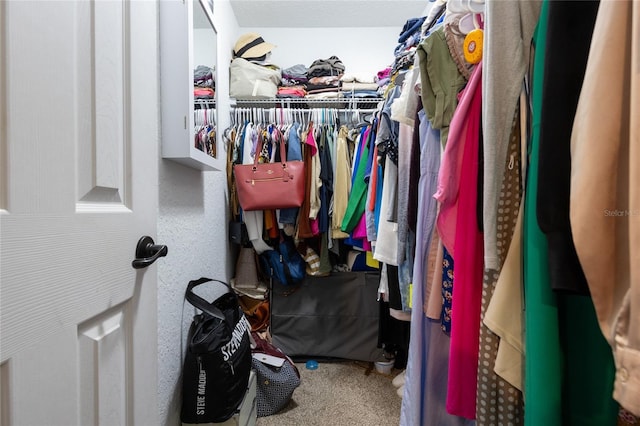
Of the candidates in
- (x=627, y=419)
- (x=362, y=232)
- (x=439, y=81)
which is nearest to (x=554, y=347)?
(x=627, y=419)

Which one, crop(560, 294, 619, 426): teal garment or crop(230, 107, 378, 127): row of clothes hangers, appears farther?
crop(230, 107, 378, 127): row of clothes hangers

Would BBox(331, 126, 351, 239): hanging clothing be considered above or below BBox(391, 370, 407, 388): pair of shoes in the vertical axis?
above

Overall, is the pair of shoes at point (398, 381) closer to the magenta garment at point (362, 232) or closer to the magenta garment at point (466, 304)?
the magenta garment at point (362, 232)

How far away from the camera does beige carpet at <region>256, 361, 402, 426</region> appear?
128 cm

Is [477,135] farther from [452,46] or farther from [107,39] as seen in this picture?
[107,39]

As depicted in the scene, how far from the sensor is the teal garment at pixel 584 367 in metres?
0.40

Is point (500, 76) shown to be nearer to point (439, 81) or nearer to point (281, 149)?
point (439, 81)

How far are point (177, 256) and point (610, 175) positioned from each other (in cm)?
105

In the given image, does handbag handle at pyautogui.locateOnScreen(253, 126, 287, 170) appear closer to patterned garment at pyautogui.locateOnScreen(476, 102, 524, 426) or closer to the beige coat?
patterned garment at pyautogui.locateOnScreen(476, 102, 524, 426)

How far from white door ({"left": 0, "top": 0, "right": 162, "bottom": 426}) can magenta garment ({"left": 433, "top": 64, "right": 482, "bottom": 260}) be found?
683 mm

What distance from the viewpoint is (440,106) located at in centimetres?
71

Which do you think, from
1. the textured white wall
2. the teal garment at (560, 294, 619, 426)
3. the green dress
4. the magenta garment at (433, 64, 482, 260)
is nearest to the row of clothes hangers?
the textured white wall

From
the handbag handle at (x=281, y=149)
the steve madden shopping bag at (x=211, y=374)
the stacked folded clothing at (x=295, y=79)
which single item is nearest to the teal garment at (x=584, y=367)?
the steve madden shopping bag at (x=211, y=374)

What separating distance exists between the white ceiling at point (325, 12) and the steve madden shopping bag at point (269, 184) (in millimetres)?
1221
